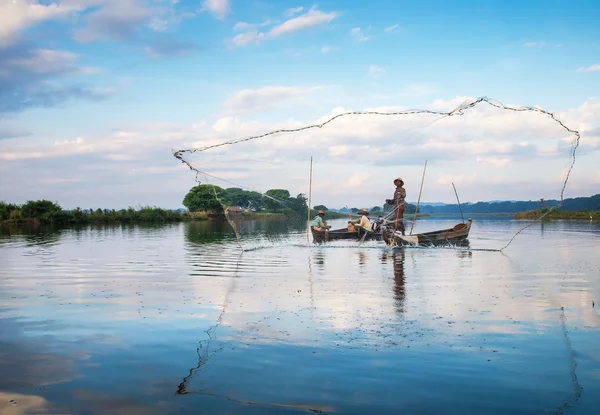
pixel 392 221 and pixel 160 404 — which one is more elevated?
pixel 392 221

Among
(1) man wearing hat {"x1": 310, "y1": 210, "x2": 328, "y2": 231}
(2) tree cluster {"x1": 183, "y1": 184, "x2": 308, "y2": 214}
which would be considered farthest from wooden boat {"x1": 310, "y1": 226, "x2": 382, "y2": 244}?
(2) tree cluster {"x1": 183, "y1": 184, "x2": 308, "y2": 214}

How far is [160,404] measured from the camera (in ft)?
19.4

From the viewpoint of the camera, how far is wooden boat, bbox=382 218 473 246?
27766 millimetres

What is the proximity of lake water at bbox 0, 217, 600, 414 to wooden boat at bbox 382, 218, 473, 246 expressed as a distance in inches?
439

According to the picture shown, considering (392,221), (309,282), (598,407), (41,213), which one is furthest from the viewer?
(41,213)

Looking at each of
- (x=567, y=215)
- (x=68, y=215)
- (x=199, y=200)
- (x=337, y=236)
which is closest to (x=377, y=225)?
(x=337, y=236)

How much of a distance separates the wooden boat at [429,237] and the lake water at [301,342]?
11.1 m

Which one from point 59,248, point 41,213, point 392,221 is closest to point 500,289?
point 392,221

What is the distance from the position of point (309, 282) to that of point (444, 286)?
3630mm

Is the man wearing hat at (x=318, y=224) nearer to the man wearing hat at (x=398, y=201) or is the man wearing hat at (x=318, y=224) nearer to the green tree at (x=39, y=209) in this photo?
the man wearing hat at (x=398, y=201)

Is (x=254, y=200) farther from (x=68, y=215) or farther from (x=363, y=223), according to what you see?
(x=68, y=215)

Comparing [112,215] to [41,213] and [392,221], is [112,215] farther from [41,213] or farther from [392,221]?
[392,221]

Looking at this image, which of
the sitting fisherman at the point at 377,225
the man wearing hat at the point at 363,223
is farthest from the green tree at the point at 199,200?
the man wearing hat at the point at 363,223

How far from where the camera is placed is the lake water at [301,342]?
605cm
